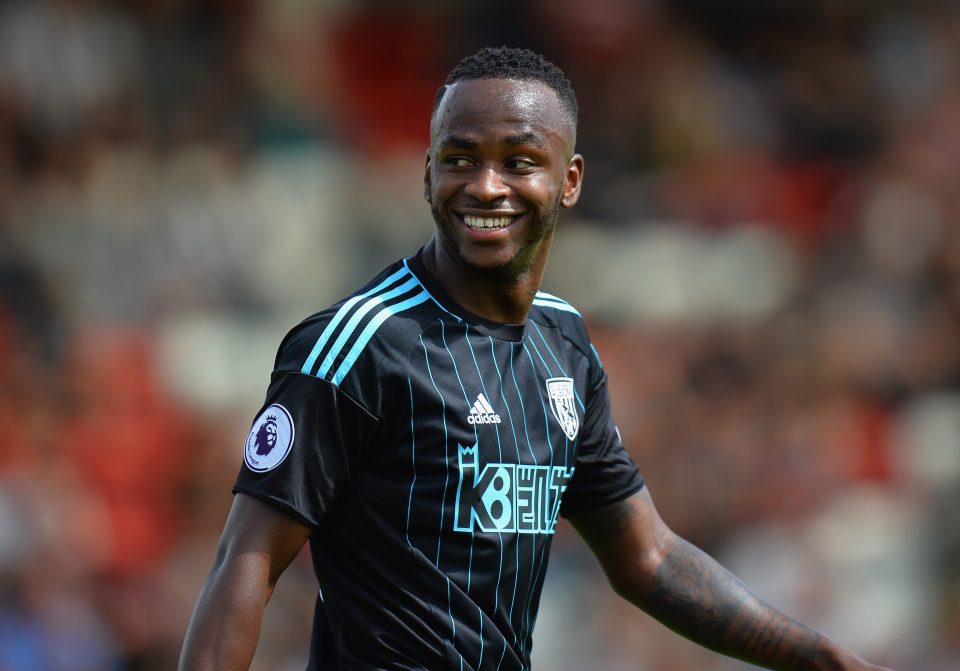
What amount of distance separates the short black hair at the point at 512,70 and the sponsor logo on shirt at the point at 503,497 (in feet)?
3.02

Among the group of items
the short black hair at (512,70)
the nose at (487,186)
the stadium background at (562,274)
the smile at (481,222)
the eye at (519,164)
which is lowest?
the stadium background at (562,274)

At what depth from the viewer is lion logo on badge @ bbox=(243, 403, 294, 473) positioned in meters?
3.32

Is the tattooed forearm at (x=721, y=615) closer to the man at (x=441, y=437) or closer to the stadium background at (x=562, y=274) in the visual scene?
the man at (x=441, y=437)

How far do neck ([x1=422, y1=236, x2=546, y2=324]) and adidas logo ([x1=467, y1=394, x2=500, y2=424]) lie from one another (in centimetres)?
27

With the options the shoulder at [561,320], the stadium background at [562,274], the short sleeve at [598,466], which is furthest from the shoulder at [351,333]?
the stadium background at [562,274]

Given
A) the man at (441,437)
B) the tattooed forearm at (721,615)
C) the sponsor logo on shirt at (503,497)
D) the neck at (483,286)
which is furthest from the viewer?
the tattooed forearm at (721,615)

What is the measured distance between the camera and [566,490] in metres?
4.12

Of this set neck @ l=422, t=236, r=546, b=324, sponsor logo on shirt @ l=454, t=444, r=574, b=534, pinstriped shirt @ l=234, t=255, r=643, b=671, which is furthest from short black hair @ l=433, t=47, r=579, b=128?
sponsor logo on shirt @ l=454, t=444, r=574, b=534

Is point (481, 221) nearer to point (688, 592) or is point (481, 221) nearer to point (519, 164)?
point (519, 164)

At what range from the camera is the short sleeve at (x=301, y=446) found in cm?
332

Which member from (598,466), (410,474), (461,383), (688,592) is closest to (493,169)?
(461,383)

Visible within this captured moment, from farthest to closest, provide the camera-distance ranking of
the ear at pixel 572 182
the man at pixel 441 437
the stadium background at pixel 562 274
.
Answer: the stadium background at pixel 562 274 < the ear at pixel 572 182 < the man at pixel 441 437

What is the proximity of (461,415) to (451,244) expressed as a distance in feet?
1.49

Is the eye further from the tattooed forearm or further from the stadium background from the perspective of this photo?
the stadium background
